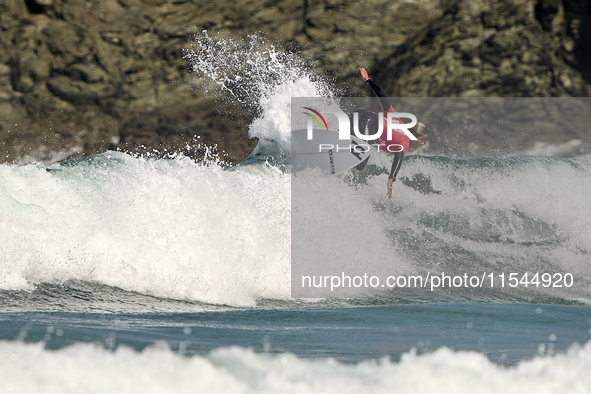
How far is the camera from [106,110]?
9602 mm

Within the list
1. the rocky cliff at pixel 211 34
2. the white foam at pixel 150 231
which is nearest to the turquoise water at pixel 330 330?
the white foam at pixel 150 231

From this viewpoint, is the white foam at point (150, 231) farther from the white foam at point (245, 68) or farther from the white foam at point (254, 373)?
the white foam at point (245, 68)

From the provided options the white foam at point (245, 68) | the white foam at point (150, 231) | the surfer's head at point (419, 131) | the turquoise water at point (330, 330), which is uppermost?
the white foam at point (245, 68)

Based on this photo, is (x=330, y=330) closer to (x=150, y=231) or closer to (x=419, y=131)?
(x=150, y=231)

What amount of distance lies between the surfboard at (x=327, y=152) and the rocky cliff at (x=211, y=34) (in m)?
3.15

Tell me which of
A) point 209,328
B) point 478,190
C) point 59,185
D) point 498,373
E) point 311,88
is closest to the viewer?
point 498,373

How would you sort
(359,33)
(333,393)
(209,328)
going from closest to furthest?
(333,393) → (209,328) → (359,33)

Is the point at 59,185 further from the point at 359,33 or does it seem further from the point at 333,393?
Answer: the point at 359,33

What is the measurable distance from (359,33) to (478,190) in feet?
13.1

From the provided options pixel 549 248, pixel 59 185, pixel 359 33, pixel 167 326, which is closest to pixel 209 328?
pixel 167 326

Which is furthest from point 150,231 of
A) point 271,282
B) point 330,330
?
point 330,330

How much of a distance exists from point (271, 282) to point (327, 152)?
2.48 m

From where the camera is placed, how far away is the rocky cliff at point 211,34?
938 cm

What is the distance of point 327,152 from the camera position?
662 cm
